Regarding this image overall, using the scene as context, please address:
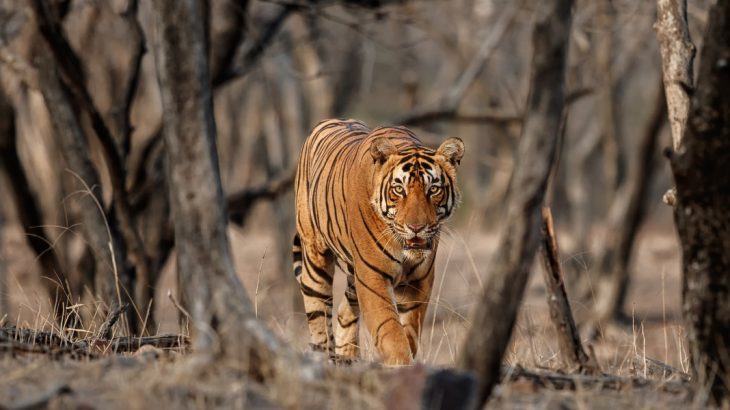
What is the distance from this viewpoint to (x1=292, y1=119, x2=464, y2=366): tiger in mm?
5387

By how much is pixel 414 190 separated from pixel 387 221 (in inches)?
8.5

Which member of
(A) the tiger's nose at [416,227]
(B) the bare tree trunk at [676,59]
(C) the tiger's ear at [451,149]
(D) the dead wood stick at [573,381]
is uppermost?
(B) the bare tree trunk at [676,59]

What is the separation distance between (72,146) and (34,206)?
1851mm

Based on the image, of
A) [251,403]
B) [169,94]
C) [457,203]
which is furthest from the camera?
[457,203]

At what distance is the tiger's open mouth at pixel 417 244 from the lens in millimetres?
5410

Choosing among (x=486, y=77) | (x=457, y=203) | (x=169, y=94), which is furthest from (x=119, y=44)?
(x=169, y=94)

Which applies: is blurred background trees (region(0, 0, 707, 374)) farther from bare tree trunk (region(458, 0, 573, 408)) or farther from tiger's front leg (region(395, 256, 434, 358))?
tiger's front leg (region(395, 256, 434, 358))

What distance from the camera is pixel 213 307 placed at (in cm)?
373

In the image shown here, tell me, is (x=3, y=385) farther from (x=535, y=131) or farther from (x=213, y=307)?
(x=535, y=131)

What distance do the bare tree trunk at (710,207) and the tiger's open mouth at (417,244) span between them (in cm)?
158

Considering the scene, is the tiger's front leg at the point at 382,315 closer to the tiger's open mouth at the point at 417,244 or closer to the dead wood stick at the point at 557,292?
the tiger's open mouth at the point at 417,244

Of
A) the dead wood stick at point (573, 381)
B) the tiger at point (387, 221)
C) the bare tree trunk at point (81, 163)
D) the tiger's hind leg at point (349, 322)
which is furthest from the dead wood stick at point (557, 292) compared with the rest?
the bare tree trunk at point (81, 163)

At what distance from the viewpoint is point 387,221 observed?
5.50 metres

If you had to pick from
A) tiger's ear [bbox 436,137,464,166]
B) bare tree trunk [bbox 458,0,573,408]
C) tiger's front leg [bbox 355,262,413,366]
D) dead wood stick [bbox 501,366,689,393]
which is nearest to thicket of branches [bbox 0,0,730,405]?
bare tree trunk [bbox 458,0,573,408]
